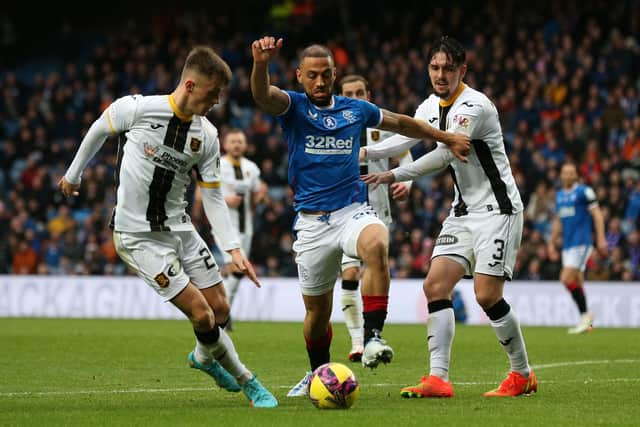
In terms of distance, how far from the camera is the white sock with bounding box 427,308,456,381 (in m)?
8.38

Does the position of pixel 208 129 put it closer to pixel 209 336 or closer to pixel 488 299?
pixel 209 336

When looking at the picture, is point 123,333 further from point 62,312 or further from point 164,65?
point 164,65

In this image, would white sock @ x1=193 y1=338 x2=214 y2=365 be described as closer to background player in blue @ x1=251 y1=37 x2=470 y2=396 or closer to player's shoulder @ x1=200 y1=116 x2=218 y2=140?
background player in blue @ x1=251 y1=37 x2=470 y2=396

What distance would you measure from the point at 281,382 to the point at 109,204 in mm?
15973

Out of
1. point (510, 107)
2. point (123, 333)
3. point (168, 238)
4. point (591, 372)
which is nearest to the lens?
point (168, 238)

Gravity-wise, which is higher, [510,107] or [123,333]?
[510,107]

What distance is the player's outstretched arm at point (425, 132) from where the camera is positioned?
8.28 metres

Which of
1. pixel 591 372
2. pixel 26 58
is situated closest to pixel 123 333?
pixel 591 372

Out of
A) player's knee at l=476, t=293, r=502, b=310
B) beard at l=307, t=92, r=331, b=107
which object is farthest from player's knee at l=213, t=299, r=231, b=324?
player's knee at l=476, t=293, r=502, b=310

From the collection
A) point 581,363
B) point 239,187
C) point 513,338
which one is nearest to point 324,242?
point 513,338

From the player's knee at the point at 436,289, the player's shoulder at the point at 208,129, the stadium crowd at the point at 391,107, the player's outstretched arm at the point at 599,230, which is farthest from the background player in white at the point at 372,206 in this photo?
the stadium crowd at the point at 391,107

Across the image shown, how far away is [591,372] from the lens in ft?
33.8

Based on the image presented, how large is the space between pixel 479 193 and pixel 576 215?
9.05 m

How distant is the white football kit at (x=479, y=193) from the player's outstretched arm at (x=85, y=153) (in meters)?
2.17
